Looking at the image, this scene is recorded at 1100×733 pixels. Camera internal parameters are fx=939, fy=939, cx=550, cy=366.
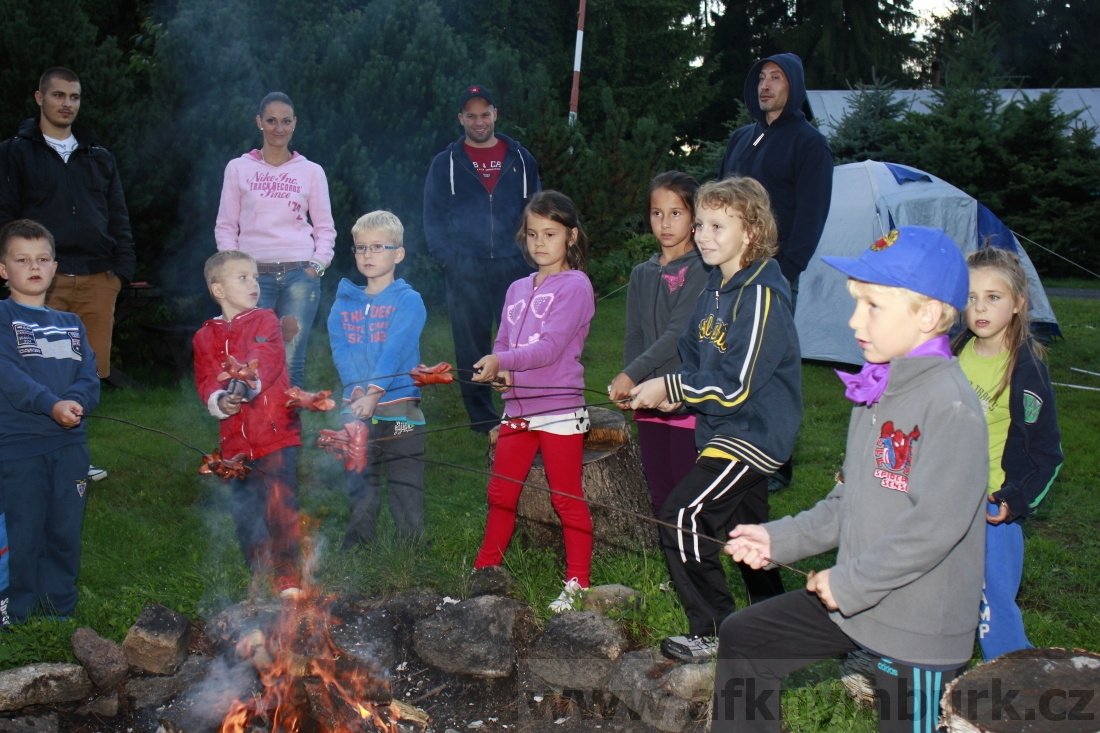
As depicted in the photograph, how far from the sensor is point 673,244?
4.34 meters

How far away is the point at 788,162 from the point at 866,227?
535 centimetres

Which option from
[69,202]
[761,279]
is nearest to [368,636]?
[761,279]

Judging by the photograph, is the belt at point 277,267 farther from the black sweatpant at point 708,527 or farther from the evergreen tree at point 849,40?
the evergreen tree at point 849,40

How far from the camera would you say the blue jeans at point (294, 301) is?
19.5ft

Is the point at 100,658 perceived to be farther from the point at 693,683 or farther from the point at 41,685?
the point at 693,683

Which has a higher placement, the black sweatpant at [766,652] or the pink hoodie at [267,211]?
the pink hoodie at [267,211]

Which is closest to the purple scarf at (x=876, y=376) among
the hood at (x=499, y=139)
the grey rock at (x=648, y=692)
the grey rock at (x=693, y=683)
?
the grey rock at (x=693, y=683)

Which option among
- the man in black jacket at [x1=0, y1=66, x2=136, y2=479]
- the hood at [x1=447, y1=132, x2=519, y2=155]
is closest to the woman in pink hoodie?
the man in black jacket at [x1=0, y1=66, x2=136, y2=479]

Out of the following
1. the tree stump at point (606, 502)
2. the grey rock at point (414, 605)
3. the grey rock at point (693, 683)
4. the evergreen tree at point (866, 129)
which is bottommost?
the grey rock at point (414, 605)

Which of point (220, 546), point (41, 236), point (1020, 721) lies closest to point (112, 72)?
point (41, 236)

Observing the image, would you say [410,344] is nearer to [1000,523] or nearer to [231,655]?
[231,655]

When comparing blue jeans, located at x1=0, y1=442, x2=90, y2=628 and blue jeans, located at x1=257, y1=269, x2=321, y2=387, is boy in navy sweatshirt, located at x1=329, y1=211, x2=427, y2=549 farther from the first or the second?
blue jeans, located at x1=257, y1=269, x2=321, y2=387

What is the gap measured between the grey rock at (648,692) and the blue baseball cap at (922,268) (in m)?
1.67

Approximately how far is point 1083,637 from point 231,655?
3411mm
